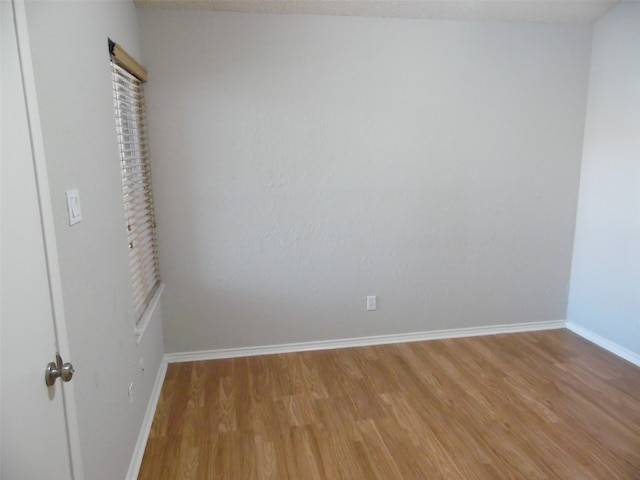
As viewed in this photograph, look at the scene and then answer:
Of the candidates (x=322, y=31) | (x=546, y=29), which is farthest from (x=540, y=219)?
(x=322, y=31)

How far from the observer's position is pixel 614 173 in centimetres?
303

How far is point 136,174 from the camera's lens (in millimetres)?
2453

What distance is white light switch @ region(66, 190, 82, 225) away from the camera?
4.33 feet

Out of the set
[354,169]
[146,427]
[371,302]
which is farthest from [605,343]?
[146,427]

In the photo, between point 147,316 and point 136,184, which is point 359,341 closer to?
point 147,316

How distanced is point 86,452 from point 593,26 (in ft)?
12.9

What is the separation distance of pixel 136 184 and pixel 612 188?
126 inches

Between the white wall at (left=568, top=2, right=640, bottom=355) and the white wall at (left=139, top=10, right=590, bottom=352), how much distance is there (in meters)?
0.12

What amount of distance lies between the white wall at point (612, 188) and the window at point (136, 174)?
3.14 m

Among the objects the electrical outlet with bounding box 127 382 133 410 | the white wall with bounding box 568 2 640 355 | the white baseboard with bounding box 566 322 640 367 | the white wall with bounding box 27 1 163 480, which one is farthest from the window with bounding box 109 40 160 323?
the white baseboard with bounding box 566 322 640 367

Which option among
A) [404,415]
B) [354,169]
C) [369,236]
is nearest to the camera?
[404,415]

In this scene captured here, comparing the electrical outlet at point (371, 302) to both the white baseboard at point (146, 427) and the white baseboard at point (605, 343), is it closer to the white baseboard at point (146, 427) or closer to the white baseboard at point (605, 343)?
the white baseboard at point (146, 427)

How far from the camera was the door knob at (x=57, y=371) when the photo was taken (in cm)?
104

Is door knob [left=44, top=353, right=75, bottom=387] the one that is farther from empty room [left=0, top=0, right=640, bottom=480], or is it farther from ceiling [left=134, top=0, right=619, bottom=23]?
ceiling [left=134, top=0, right=619, bottom=23]
